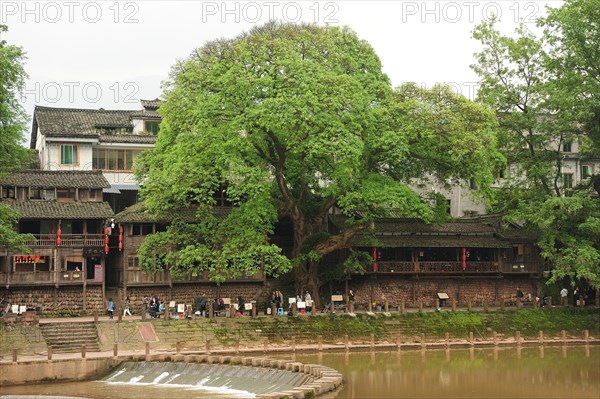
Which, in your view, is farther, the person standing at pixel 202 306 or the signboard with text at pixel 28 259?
the signboard with text at pixel 28 259

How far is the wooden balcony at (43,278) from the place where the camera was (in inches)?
2216

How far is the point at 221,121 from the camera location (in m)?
55.9

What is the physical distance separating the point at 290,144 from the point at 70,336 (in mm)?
16335

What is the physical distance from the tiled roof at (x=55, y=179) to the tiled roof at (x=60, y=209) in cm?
111

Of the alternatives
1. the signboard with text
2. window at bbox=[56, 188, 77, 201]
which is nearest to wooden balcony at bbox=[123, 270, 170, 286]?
the signboard with text

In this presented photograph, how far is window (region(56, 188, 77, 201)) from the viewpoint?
61.1 metres

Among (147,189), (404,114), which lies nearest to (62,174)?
(147,189)

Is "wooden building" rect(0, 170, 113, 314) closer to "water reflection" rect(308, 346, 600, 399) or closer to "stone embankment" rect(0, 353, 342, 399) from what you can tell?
"stone embankment" rect(0, 353, 342, 399)

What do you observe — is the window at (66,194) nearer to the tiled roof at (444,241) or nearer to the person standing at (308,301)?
the person standing at (308,301)

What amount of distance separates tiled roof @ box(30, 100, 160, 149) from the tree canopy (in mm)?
6913

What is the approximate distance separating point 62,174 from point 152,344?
16271 mm

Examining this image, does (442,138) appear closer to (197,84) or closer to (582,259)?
(582,259)

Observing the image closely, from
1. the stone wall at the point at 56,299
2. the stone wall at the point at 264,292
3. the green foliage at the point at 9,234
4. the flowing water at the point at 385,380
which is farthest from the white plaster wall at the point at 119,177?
the flowing water at the point at 385,380

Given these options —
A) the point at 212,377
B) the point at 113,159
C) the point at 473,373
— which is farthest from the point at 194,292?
the point at 473,373
